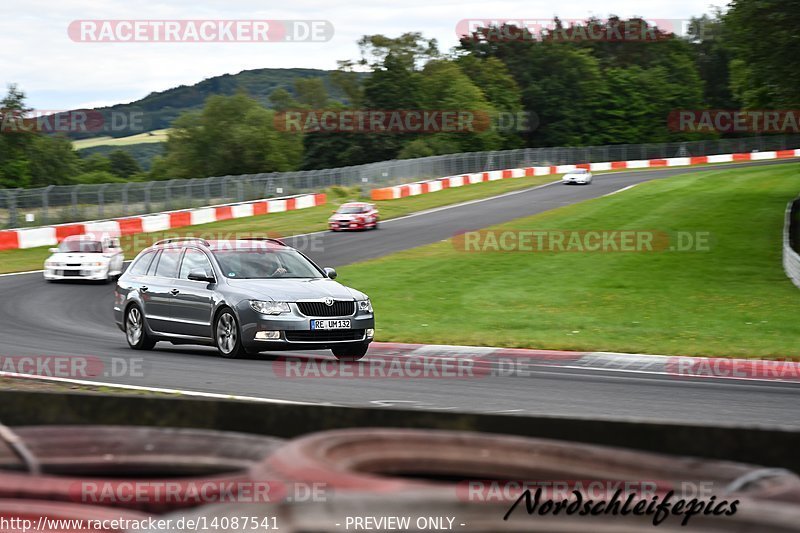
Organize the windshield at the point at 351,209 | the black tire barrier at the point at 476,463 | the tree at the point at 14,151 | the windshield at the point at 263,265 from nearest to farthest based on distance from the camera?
1. the black tire barrier at the point at 476,463
2. the windshield at the point at 263,265
3. the windshield at the point at 351,209
4. the tree at the point at 14,151

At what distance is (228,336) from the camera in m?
14.6

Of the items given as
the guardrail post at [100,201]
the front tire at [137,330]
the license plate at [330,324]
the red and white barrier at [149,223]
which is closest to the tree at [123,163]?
the red and white barrier at [149,223]

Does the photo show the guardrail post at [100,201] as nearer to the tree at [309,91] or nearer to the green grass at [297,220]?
the green grass at [297,220]

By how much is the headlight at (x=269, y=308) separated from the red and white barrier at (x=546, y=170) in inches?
1656

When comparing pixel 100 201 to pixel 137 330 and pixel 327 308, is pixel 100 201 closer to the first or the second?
pixel 137 330

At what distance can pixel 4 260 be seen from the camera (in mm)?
31578

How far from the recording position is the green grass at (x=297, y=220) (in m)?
32.7

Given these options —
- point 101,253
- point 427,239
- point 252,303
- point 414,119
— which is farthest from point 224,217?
point 414,119

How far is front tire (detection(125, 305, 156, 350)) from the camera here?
1574cm

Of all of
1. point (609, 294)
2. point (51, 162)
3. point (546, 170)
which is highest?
point (51, 162)

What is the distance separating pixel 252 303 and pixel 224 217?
30.5 metres

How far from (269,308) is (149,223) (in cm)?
2617

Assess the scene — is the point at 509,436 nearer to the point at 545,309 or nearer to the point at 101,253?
the point at 545,309

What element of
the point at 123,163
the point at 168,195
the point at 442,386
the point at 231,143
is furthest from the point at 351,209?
the point at 123,163
